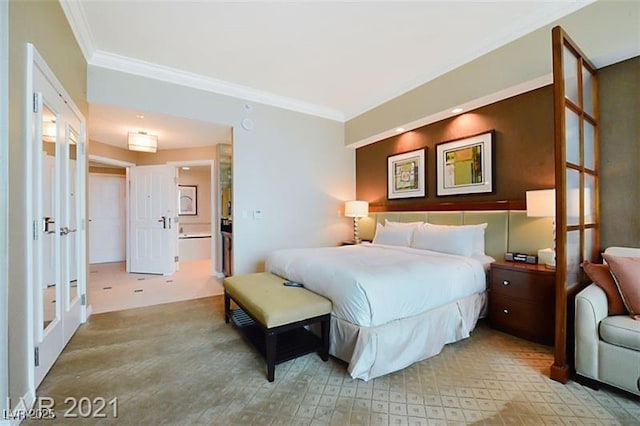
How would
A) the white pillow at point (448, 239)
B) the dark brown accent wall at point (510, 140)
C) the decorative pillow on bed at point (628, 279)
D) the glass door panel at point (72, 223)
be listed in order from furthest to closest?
the white pillow at point (448, 239) < the dark brown accent wall at point (510, 140) < the glass door panel at point (72, 223) < the decorative pillow on bed at point (628, 279)

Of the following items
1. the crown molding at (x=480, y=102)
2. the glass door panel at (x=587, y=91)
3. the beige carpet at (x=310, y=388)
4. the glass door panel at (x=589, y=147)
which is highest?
the crown molding at (x=480, y=102)

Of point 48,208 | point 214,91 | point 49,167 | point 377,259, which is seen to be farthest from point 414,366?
point 214,91

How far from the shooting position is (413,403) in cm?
169

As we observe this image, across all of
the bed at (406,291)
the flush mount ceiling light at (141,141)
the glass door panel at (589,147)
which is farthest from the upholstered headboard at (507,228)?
the flush mount ceiling light at (141,141)

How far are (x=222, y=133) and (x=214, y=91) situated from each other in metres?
0.69

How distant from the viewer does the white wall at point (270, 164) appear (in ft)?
10.8

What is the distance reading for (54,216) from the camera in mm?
2143

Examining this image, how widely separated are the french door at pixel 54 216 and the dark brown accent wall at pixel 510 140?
3.85m

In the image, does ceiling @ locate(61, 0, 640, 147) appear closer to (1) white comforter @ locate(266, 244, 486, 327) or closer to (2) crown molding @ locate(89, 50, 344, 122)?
(2) crown molding @ locate(89, 50, 344, 122)

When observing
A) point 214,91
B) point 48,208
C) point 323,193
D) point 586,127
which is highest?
point 214,91

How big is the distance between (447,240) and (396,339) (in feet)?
4.85

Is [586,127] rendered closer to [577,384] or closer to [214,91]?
[577,384]

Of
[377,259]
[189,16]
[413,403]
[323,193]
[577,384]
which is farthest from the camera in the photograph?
→ [323,193]

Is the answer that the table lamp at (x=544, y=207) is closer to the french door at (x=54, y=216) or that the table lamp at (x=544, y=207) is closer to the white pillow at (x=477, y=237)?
the white pillow at (x=477, y=237)
